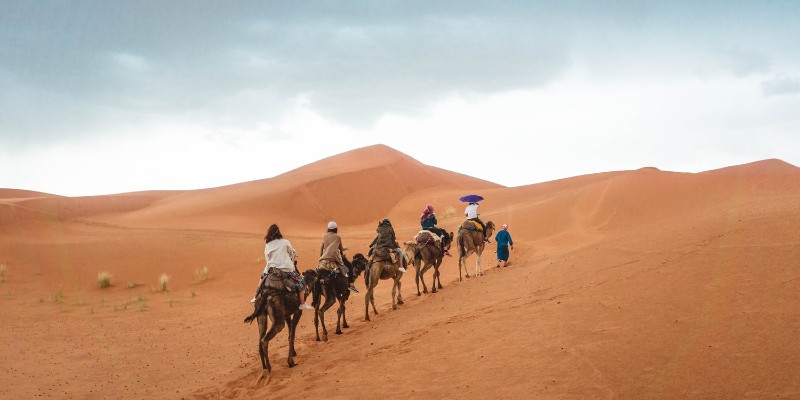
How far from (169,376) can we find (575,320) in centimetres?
780

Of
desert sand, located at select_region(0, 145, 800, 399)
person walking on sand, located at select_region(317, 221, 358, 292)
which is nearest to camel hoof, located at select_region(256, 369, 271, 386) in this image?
desert sand, located at select_region(0, 145, 800, 399)

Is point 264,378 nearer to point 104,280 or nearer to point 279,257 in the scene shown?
point 279,257

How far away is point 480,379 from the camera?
7102mm

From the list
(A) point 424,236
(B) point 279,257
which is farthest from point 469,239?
(B) point 279,257

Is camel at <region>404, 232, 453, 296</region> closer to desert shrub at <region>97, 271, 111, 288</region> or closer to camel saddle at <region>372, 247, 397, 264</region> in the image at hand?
camel saddle at <region>372, 247, 397, 264</region>

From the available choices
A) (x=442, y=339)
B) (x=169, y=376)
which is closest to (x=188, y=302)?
(x=169, y=376)

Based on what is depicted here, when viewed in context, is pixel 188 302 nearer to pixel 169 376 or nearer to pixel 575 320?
pixel 169 376

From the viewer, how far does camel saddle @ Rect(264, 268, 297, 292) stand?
9844 millimetres

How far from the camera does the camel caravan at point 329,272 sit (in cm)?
980

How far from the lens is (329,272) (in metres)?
12.2

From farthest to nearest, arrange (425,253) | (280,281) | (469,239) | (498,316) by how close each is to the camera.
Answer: (469,239), (425,253), (498,316), (280,281)

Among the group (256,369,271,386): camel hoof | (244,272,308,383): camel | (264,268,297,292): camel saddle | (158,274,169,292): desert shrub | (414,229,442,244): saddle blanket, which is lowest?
(256,369,271,386): camel hoof

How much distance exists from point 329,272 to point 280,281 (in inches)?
93.0

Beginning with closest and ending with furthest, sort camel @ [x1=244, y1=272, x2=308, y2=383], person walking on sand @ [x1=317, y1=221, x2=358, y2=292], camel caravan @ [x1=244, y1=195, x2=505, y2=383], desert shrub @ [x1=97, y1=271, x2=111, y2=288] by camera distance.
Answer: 1. camel @ [x1=244, y1=272, x2=308, y2=383]
2. camel caravan @ [x1=244, y1=195, x2=505, y2=383]
3. person walking on sand @ [x1=317, y1=221, x2=358, y2=292]
4. desert shrub @ [x1=97, y1=271, x2=111, y2=288]
